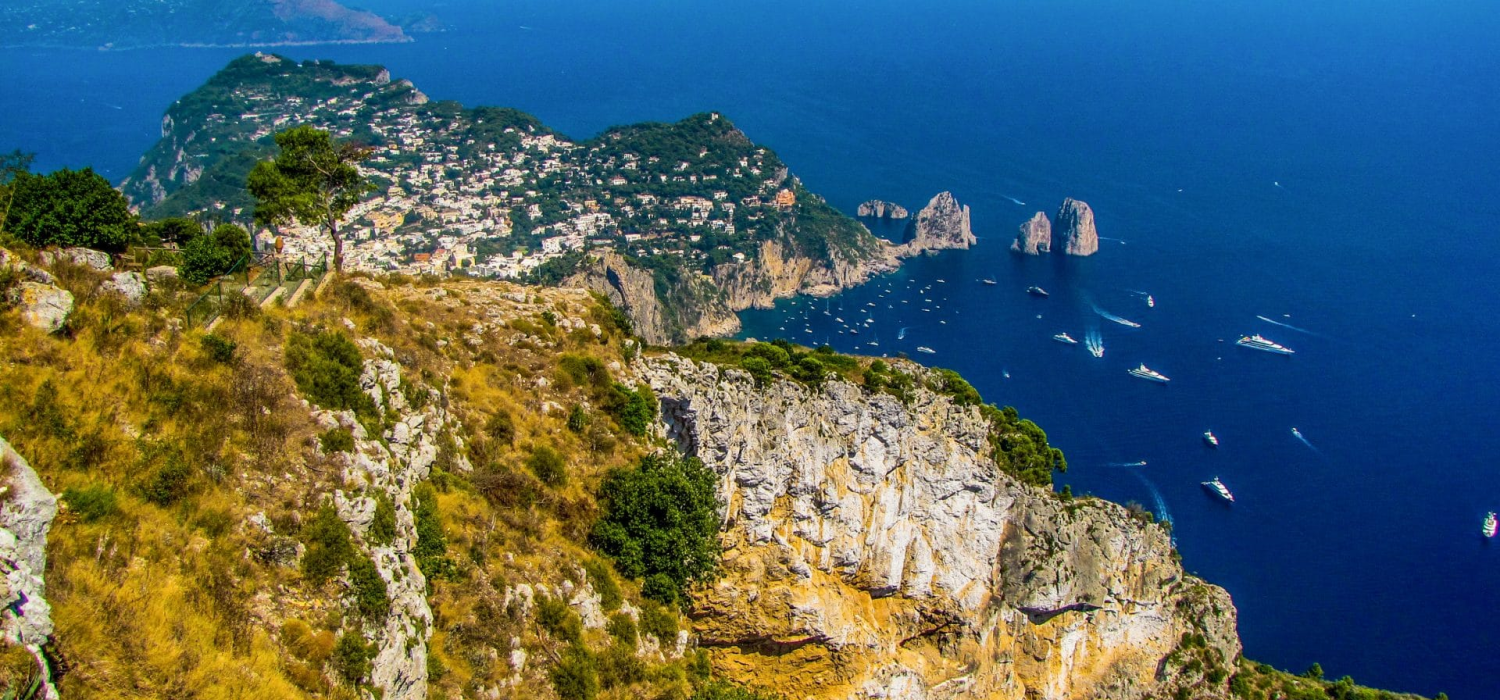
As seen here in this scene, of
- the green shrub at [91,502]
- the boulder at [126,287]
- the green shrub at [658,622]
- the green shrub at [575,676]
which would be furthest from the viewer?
the green shrub at [658,622]

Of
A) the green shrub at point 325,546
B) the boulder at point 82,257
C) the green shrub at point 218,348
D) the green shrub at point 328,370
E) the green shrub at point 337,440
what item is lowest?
the green shrub at point 325,546

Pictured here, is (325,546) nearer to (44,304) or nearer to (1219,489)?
(44,304)

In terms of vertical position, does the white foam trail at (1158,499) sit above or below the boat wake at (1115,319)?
below

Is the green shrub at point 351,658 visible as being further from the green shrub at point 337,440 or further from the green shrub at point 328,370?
the green shrub at point 328,370

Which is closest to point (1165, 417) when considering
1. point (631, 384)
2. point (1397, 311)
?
point (1397, 311)

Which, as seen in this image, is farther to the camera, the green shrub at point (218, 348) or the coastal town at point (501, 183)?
the coastal town at point (501, 183)

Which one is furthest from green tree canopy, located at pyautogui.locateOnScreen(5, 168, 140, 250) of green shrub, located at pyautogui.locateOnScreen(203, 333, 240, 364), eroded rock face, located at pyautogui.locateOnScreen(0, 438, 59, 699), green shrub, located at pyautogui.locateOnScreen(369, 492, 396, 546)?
eroded rock face, located at pyautogui.locateOnScreen(0, 438, 59, 699)

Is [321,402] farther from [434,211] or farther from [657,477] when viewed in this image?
[434,211]

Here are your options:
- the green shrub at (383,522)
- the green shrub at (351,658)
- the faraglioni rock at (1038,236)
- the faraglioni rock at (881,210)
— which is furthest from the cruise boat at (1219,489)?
the faraglioni rock at (881,210)
